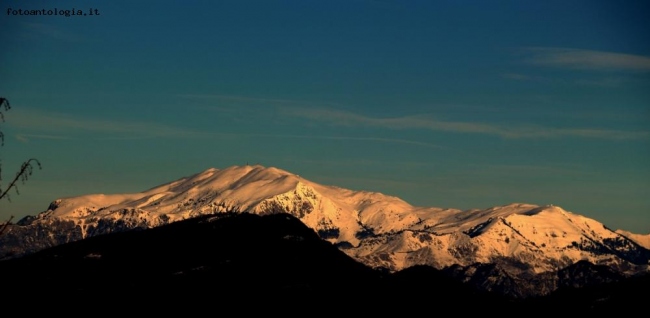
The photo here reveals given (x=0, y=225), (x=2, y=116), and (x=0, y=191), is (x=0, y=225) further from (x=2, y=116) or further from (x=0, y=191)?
(x=2, y=116)

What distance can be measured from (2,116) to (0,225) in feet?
16.5

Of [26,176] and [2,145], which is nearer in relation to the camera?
[2,145]

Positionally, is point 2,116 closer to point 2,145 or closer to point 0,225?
point 2,145

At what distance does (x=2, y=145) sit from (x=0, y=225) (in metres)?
3.78

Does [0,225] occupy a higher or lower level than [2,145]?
lower

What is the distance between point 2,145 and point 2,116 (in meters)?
1.28

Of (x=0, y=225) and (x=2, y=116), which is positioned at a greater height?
(x=2, y=116)

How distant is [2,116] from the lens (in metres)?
44.7

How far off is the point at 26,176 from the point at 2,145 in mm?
3214

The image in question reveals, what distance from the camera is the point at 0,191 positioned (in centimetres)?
4681

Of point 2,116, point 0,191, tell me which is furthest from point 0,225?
point 2,116

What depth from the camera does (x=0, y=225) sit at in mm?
45750

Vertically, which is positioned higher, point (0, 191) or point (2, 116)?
point (2, 116)

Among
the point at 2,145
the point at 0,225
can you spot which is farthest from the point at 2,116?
the point at 0,225
